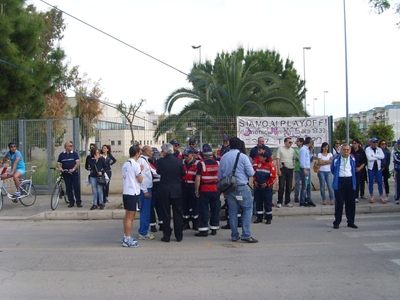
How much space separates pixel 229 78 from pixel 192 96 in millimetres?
1839

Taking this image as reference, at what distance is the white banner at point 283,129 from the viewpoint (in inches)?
602

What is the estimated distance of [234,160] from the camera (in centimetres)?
852

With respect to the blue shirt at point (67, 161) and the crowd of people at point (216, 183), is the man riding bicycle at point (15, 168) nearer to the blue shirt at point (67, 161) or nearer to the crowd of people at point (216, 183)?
the blue shirt at point (67, 161)

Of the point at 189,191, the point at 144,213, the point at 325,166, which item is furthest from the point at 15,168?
the point at 325,166

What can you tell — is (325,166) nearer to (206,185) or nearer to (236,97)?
(206,185)

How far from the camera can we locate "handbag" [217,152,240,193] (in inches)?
327

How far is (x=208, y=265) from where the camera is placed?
6.96 m

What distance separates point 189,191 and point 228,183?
1582 mm

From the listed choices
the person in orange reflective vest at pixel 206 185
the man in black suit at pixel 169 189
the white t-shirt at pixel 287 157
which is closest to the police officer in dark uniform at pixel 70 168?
the man in black suit at pixel 169 189

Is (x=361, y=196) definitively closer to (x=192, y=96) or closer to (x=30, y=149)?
(x=192, y=96)

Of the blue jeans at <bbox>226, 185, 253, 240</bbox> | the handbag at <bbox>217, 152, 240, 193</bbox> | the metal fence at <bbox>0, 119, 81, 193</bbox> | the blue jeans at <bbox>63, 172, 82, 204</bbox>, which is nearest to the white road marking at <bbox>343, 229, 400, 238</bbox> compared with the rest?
the blue jeans at <bbox>226, 185, 253, 240</bbox>

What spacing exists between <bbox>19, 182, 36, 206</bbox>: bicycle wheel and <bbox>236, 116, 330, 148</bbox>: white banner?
7.04m

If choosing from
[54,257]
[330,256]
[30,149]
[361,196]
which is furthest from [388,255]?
[30,149]

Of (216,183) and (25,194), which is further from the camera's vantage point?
(25,194)
